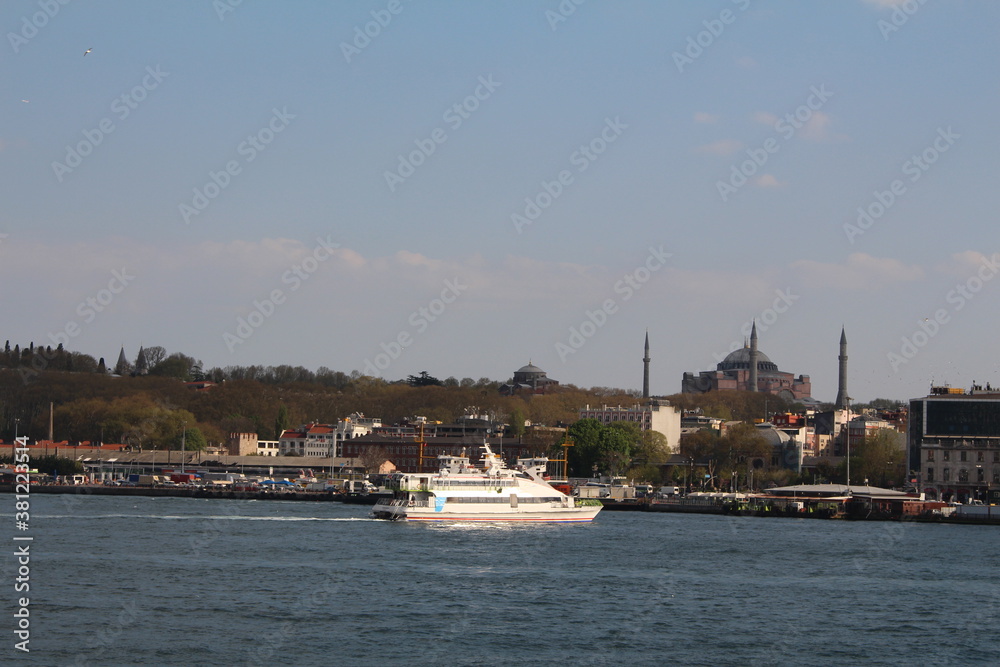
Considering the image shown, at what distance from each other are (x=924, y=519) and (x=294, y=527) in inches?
1239

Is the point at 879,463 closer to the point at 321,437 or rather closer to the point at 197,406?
the point at 321,437

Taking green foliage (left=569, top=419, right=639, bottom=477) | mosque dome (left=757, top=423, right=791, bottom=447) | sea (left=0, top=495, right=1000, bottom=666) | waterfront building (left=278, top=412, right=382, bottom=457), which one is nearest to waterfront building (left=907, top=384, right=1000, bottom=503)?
green foliage (left=569, top=419, right=639, bottom=477)

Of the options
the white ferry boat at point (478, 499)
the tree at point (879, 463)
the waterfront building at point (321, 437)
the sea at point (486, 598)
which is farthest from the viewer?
the waterfront building at point (321, 437)

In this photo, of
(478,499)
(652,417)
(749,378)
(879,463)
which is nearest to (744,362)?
(749,378)

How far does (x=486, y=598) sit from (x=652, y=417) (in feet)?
297

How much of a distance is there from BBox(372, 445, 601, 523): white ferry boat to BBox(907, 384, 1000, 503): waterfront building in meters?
31.3

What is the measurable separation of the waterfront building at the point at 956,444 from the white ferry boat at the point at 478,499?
103 ft

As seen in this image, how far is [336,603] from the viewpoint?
27.6 m

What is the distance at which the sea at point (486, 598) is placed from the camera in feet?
75.9

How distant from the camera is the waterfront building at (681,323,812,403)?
18112 cm

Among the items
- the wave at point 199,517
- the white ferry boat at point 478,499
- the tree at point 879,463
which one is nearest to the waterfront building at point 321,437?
the tree at point 879,463

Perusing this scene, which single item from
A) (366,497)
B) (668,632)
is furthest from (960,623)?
(366,497)

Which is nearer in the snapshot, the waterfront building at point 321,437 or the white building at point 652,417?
the white building at point 652,417

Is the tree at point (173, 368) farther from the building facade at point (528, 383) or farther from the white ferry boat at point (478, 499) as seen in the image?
the white ferry boat at point (478, 499)
